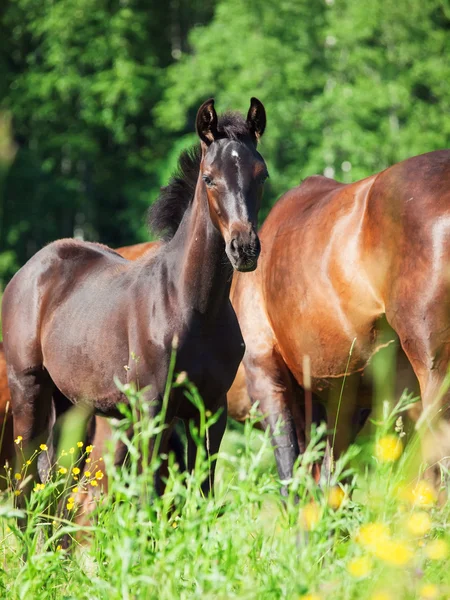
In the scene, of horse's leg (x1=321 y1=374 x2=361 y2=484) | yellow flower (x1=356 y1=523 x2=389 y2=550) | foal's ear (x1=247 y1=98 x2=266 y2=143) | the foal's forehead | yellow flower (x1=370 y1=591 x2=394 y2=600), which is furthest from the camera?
horse's leg (x1=321 y1=374 x2=361 y2=484)

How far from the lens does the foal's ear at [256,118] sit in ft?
14.4

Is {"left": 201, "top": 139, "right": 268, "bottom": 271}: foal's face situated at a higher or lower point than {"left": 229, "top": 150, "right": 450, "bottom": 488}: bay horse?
higher

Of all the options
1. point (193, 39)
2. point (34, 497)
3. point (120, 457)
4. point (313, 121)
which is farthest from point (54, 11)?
point (34, 497)

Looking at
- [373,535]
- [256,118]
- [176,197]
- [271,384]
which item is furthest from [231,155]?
[373,535]

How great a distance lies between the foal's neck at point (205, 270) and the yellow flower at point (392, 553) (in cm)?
230

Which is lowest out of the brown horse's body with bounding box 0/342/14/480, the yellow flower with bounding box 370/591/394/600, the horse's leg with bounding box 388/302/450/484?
the brown horse's body with bounding box 0/342/14/480

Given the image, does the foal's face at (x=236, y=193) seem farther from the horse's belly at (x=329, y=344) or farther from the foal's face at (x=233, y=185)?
the horse's belly at (x=329, y=344)

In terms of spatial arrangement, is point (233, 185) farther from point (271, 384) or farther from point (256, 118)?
point (271, 384)

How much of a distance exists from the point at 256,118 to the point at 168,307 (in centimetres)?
104

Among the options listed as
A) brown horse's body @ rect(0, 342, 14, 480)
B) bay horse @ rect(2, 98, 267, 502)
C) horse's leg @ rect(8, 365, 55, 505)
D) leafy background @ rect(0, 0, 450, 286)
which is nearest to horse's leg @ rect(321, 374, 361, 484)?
bay horse @ rect(2, 98, 267, 502)

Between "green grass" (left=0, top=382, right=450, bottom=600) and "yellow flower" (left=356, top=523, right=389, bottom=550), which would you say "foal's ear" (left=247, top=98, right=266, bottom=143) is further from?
"yellow flower" (left=356, top=523, right=389, bottom=550)

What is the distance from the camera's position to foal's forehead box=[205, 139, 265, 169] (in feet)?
13.3

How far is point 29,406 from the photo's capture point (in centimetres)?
512

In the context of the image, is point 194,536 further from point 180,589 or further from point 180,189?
point 180,189
